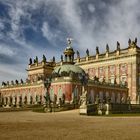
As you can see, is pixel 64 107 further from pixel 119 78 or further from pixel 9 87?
pixel 9 87

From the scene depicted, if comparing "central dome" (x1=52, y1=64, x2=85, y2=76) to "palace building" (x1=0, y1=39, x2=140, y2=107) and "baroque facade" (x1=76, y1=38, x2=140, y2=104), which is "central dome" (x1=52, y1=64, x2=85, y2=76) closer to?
"palace building" (x1=0, y1=39, x2=140, y2=107)

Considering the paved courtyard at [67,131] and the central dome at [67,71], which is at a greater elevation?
the central dome at [67,71]

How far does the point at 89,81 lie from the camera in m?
69.6

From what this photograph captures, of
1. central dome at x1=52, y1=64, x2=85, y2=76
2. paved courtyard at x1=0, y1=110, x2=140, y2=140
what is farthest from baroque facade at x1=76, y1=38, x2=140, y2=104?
paved courtyard at x1=0, y1=110, x2=140, y2=140

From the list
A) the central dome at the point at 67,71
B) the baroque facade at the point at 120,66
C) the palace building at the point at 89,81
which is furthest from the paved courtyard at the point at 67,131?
the baroque facade at the point at 120,66

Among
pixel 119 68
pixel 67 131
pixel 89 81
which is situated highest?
pixel 119 68

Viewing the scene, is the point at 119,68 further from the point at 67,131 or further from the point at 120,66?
the point at 67,131

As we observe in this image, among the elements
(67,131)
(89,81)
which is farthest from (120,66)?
(67,131)

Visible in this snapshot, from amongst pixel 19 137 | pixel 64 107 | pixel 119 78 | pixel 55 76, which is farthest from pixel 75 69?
pixel 19 137

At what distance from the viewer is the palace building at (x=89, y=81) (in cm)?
6606

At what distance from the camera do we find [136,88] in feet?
257

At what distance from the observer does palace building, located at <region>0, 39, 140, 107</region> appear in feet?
217

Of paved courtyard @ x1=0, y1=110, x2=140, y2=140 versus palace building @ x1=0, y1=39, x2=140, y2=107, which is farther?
palace building @ x1=0, y1=39, x2=140, y2=107

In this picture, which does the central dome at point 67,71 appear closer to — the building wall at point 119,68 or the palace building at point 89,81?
the palace building at point 89,81
